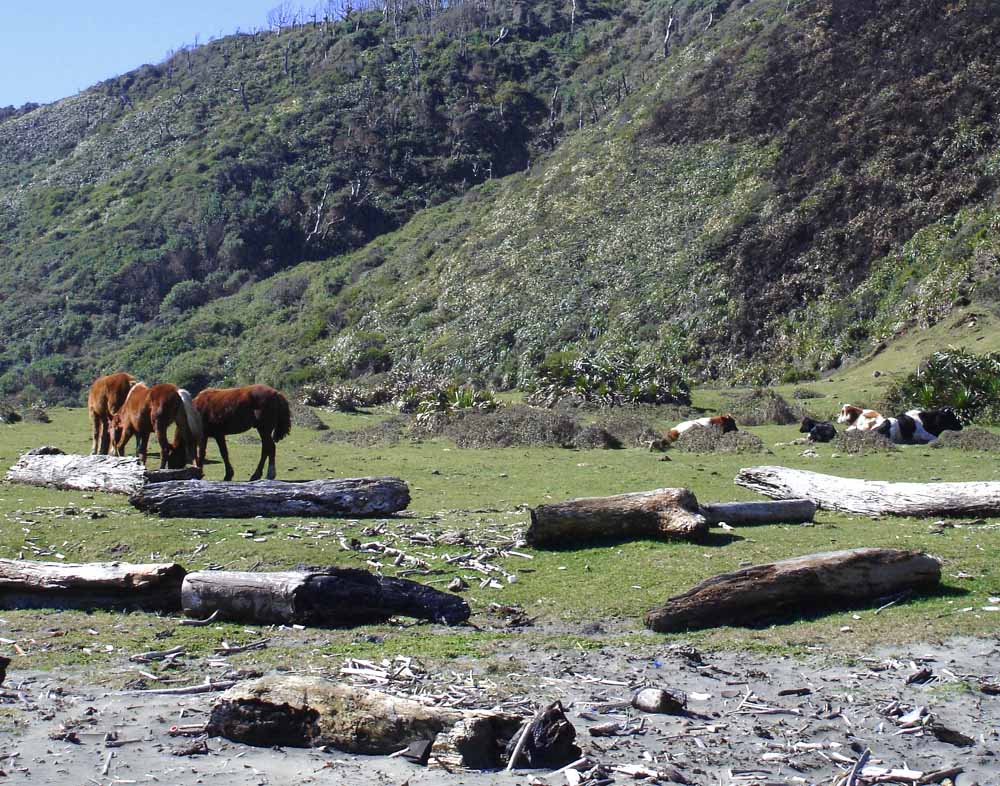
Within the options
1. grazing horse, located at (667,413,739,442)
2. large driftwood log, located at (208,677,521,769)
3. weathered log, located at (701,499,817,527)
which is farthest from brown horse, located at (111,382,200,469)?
large driftwood log, located at (208,677,521,769)

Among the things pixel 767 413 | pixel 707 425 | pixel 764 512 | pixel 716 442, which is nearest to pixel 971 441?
pixel 716 442

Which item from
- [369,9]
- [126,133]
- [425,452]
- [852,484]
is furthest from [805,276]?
[369,9]

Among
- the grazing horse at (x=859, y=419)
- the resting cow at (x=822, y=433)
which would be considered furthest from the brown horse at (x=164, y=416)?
the grazing horse at (x=859, y=419)

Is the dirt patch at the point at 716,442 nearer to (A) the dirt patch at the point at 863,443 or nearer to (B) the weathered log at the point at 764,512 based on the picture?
(A) the dirt patch at the point at 863,443

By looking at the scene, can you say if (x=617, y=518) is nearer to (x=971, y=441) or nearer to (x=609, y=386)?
(x=971, y=441)

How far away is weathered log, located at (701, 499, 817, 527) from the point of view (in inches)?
471

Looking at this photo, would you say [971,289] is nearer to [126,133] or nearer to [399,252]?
[399,252]

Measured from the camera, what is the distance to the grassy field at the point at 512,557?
8.07 m

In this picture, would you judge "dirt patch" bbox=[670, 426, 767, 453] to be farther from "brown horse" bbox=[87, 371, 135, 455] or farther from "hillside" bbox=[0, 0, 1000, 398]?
"hillside" bbox=[0, 0, 1000, 398]

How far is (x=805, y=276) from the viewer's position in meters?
42.2

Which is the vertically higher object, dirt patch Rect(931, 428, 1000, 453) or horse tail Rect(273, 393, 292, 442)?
horse tail Rect(273, 393, 292, 442)

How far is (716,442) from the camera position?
20984mm

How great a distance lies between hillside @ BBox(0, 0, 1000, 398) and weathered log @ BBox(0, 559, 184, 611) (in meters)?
30.3

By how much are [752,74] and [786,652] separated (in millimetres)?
52696
